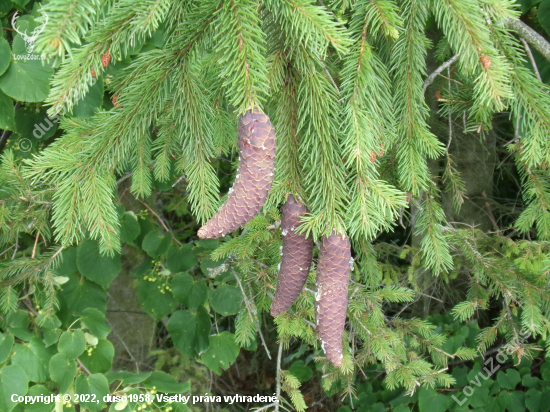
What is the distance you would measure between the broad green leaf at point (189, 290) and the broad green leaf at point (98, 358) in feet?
1.27

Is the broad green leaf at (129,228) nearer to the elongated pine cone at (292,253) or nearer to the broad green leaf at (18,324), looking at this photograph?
the broad green leaf at (18,324)

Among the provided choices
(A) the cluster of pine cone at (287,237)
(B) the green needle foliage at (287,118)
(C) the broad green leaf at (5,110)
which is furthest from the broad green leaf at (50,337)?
(A) the cluster of pine cone at (287,237)

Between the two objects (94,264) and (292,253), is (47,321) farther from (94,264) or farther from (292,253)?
(292,253)

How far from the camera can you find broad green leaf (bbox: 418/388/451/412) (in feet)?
6.95

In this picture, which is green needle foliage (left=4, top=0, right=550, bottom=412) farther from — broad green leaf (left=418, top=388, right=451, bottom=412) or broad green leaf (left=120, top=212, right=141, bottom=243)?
broad green leaf (left=418, top=388, right=451, bottom=412)

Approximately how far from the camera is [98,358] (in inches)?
71.8

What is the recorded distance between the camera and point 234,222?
610mm

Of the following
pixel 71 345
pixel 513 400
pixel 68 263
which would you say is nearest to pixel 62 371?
pixel 71 345

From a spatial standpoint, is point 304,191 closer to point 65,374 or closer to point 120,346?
point 65,374

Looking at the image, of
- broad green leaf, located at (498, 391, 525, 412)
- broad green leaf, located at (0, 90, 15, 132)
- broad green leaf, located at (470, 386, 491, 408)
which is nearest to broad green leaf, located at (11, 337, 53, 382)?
broad green leaf, located at (0, 90, 15, 132)

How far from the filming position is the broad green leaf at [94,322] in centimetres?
178

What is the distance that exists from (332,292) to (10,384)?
5.03 feet

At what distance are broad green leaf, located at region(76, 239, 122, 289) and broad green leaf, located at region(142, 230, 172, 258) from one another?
0.18 meters

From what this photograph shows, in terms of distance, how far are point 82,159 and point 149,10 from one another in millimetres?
338
